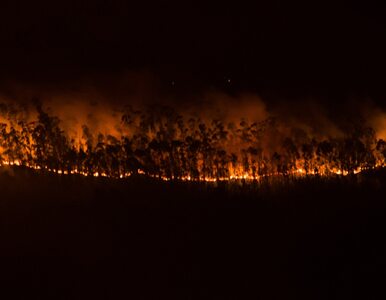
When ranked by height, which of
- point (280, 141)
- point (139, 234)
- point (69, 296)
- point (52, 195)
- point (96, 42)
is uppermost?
point (96, 42)

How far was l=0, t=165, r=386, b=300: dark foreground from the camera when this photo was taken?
609cm

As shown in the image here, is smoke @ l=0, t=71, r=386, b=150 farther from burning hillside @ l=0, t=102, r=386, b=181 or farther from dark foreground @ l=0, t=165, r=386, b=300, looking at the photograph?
dark foreground @ l=0, t=165, r=386, b=300

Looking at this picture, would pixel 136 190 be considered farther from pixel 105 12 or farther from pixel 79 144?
pixel 105 12

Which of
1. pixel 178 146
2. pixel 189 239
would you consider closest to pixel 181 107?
pixel 178 146

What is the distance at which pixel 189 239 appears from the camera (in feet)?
21.8

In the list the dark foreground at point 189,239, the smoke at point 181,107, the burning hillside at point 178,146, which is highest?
the smoke at point 181,107

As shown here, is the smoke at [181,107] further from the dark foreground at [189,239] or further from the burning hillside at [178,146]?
the dark foreground at [189,239]

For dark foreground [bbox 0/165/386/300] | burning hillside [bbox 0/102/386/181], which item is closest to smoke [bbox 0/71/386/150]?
burning hillside [bbox 0/102/386/181]

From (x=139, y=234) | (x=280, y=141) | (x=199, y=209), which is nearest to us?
(x=139, y=234)

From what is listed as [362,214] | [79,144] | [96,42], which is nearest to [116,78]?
[96,42]

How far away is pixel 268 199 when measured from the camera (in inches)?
289

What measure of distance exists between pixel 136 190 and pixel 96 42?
4171mm

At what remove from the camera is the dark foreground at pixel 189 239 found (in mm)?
6094

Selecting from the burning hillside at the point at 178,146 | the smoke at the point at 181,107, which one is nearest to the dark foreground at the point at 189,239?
the burning hillside at the point at 178,146
